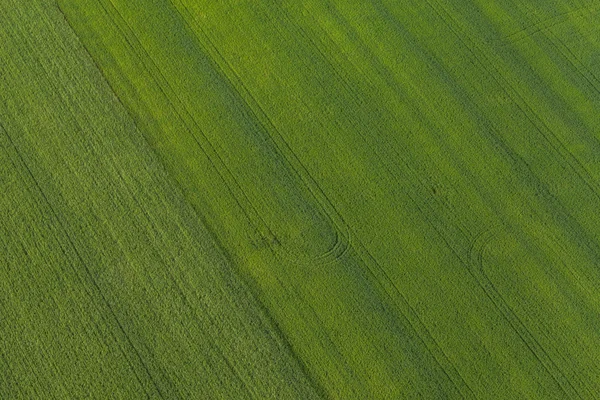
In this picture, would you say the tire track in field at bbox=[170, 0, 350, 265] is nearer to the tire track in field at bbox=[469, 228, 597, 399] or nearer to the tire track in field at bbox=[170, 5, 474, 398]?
the tire track in field at bbox=[170, 5, 474, 398]

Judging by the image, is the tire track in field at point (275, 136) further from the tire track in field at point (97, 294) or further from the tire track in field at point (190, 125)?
the tire track in field at point (97, 294)

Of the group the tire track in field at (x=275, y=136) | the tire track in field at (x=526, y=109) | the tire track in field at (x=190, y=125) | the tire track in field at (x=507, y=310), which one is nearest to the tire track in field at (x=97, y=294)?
the tire track in field at (x=190, y=125)

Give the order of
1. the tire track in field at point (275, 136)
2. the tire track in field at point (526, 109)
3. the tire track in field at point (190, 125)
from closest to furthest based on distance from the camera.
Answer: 1. the tire track in field at point (275, 136)
2. the tire track in field at point (190, 125)
3. the tire track in field at point (526, 109)

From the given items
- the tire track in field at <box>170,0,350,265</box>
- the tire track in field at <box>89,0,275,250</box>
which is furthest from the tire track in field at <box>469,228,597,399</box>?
the tire track in field at <box>89,0,275,250</box>

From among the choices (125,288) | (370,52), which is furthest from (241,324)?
(370,52)

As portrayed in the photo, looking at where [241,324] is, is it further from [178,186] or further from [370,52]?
[370,52]

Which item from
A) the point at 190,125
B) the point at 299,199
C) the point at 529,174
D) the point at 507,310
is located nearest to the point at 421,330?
the point at 507,310

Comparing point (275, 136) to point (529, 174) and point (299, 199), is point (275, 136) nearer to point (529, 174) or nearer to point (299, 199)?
point (299, 199)
